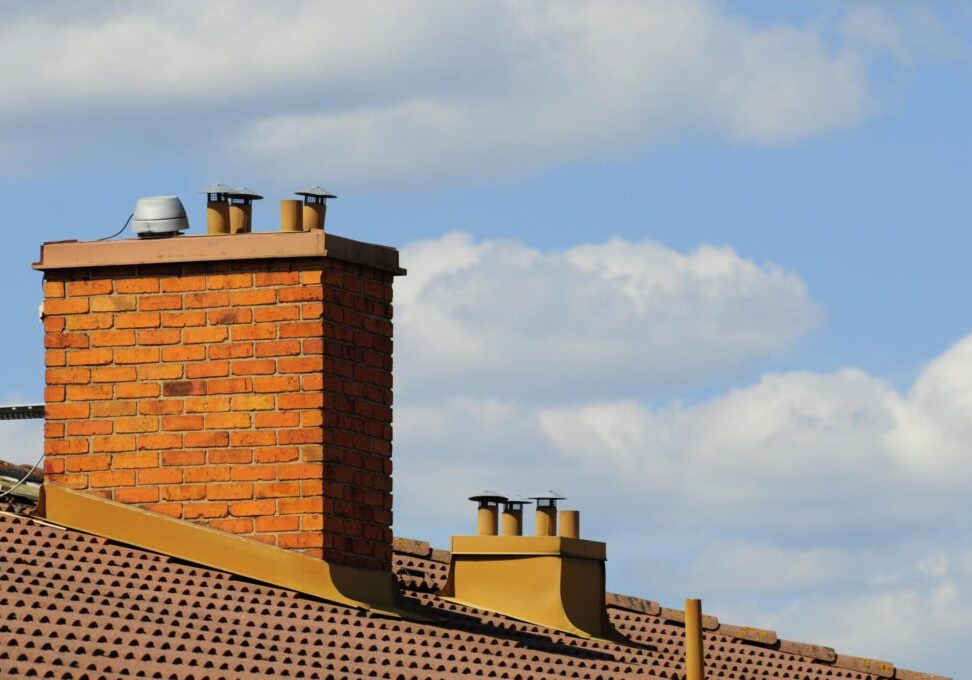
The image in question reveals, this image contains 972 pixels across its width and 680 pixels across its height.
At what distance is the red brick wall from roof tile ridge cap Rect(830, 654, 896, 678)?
567cm

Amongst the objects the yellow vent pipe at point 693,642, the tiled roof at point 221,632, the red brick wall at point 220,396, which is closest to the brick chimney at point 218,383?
the red brick wall at point 220,396

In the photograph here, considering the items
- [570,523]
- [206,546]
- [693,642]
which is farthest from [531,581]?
[693,642]

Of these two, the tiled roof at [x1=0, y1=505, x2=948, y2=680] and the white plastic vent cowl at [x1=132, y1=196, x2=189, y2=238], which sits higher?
the white plastic vent cowl at [x1=132, y1=196, x2=189, y2=238]

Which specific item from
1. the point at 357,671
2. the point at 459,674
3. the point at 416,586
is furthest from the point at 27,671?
the point at 416,586

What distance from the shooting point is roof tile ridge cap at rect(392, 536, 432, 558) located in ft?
55.1

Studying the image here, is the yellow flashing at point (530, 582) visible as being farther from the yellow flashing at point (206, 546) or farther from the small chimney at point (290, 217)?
the small chimney at point (290, 217)

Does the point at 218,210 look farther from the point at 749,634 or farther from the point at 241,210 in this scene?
the point at 749,634

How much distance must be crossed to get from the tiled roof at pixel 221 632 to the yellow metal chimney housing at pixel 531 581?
251mm

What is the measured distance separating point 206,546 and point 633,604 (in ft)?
17.0

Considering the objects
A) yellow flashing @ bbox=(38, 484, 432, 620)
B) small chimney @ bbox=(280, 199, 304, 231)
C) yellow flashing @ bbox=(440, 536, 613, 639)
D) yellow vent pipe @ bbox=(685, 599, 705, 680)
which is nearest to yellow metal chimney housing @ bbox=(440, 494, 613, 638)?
yellow flashing @ bbox=(440, 536, 613, 639)

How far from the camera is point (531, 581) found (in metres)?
15.8

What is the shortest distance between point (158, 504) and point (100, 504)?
365 mm

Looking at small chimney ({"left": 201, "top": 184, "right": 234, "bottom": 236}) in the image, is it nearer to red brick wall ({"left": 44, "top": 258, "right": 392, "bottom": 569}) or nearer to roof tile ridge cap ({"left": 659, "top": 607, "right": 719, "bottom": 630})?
red brick wall ({"left": 44, "top": 258, "right": 392, "bottom": 569})

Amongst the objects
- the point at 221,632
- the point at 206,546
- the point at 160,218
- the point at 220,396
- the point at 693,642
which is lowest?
the point at 693,642
